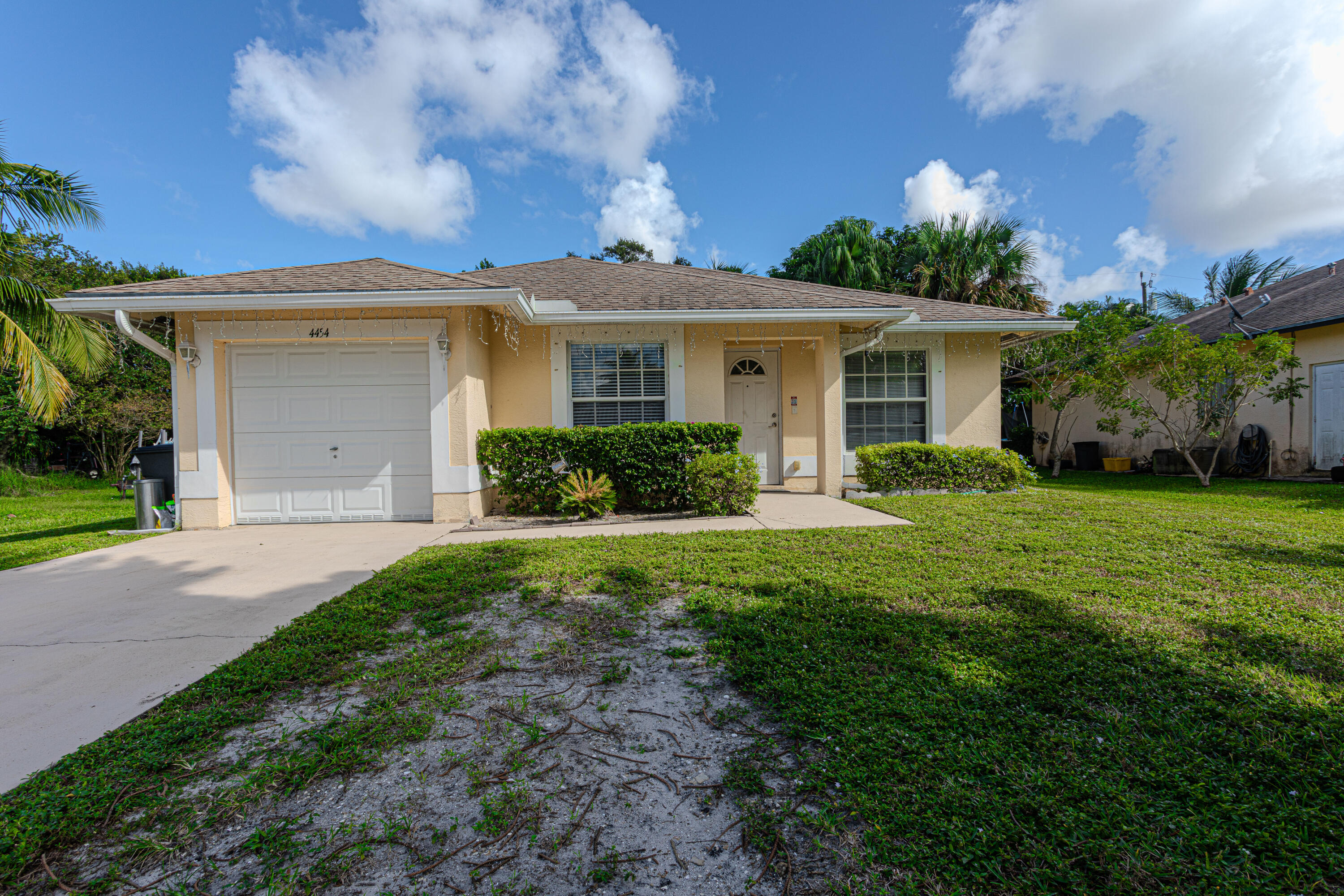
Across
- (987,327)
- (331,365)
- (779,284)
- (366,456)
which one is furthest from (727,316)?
(331,365)

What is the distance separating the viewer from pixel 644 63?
1103 centimetres

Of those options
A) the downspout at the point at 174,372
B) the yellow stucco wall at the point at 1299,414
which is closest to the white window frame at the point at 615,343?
the downspout at the point at 174,372

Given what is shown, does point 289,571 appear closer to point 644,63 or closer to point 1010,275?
point 644,63

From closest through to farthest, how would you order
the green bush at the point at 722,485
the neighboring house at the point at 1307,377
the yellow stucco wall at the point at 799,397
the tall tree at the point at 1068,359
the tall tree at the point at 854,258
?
the green bush at the point at 722,485 < the yellow stucco wall at the point at 799,397 < the neighboring house at the point at 1307,377 < the tall tree at the point at 1068,359 < the tall tree at the point at 854,258

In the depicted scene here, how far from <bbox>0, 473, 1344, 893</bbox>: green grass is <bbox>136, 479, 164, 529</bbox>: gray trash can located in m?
4.93

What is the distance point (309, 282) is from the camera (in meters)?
7.35

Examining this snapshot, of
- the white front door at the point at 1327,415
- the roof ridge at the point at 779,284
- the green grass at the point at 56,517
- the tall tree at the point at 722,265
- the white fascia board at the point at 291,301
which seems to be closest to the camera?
the green grass at the point at 56,517

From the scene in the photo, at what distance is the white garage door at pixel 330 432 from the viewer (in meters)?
7.55

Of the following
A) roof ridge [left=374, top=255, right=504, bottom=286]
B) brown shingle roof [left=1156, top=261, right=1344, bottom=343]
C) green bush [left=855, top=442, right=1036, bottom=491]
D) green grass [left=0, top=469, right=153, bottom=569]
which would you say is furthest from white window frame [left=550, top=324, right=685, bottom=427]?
brown shingle roof [left=1156, top=261, right=1344, bottom=343]

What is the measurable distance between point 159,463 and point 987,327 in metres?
12.9

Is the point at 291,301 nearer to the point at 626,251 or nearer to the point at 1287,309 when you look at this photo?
the point at 1287,309

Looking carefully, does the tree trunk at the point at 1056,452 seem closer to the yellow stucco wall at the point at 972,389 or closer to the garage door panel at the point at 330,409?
the yellow stucco wall at the point at 972,389

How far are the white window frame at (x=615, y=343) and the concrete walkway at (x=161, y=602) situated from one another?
2303mm

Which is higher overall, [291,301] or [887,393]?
[291,301]
